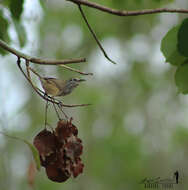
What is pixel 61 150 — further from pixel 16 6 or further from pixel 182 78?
pixel 16 6

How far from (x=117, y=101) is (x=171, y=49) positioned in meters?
5.59

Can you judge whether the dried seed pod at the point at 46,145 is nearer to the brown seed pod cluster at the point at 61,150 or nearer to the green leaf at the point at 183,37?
the brown seed pod cluster at the point at 61,150

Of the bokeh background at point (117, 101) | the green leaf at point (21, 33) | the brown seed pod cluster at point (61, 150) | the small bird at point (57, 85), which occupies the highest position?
the bokeh background at point (117, 101)

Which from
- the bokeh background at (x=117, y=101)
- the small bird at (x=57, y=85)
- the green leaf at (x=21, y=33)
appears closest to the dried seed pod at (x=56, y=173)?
the small bird at (x=57, y=85)

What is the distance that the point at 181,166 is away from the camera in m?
5.43

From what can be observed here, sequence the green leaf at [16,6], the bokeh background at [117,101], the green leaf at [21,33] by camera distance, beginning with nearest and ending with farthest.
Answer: the green leaf at [16,6] → the green leaf at [21,33] → the bokeh background at [117,101]

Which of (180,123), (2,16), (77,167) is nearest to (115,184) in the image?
(180,123)

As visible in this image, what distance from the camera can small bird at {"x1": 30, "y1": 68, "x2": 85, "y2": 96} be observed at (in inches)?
37.4

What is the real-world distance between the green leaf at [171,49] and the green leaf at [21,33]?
74cm

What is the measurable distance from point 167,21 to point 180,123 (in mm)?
1289

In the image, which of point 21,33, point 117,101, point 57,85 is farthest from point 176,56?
point 117,101

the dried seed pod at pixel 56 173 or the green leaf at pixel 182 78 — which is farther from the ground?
the green leaf at pixel 182 78

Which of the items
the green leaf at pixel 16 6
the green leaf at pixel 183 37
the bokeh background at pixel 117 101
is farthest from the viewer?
the bokeh background at pixel 117 101

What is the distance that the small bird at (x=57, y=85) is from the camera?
950mm
